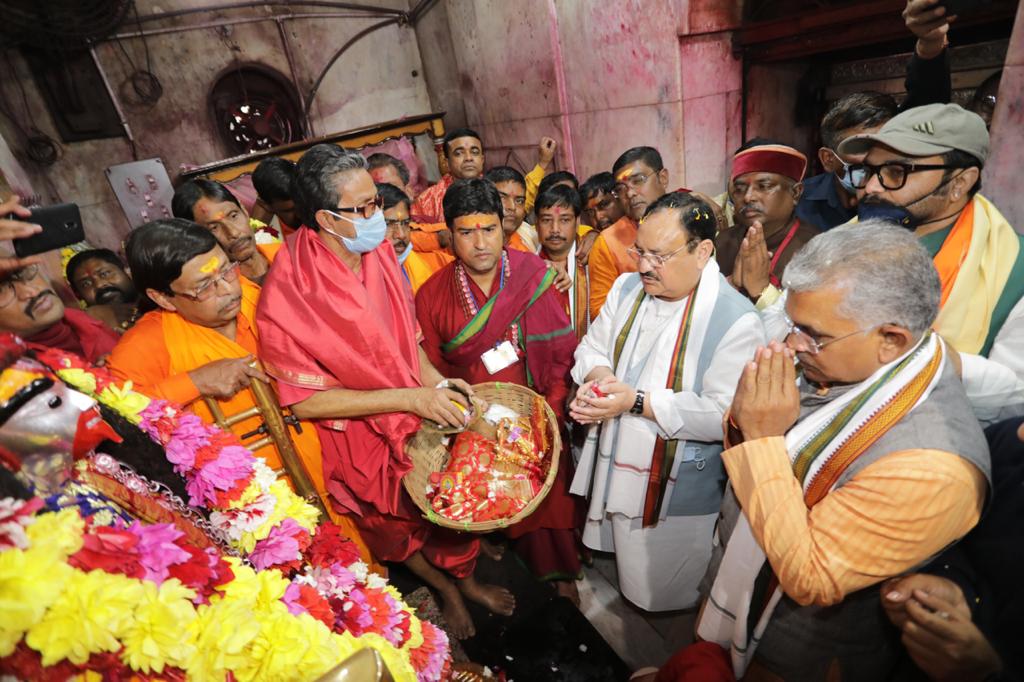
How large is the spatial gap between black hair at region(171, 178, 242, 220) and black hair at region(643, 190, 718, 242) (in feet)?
9.21

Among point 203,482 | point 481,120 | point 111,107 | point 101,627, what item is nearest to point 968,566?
point 101,627

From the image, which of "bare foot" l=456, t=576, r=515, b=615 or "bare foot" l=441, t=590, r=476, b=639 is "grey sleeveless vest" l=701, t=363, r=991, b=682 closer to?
"bare foot" l=456, t=576, r=515, b=615

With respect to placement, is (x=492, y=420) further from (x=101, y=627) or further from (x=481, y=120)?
(x=481, y=120)

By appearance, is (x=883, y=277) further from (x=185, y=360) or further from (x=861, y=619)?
(x=185, y=360)

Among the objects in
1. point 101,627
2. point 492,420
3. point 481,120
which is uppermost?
point 481,120

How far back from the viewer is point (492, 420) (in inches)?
106

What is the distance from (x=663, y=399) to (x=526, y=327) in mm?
992

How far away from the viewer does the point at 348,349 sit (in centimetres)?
229

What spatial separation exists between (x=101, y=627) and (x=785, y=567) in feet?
5.36

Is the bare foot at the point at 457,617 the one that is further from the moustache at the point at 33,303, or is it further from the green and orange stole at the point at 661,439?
the moustache at the point at 33,303

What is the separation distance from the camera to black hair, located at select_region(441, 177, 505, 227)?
274 cm

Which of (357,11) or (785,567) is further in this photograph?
(357,11)

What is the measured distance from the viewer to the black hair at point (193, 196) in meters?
3.10

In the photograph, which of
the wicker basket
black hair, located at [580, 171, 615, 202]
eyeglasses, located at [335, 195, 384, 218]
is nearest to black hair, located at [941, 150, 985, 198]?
the wicker basket
